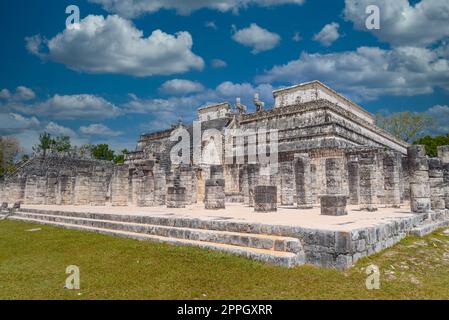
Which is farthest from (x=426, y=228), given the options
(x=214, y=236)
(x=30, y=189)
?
(x=30, y=189)

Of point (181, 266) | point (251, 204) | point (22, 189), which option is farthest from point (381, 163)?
point (22, 189)

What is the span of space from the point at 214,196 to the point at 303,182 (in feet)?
11.9

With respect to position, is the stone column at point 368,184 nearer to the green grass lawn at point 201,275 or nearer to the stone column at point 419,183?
the stone column at point 419,183

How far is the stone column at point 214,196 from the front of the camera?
44.2 feet

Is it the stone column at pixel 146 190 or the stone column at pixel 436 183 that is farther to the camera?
the stone column at pixel 146 190

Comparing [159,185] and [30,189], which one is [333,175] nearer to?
[159,185]

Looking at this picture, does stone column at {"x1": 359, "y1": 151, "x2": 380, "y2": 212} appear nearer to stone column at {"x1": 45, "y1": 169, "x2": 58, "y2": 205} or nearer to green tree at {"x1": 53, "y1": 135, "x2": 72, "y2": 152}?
stone column at {"x1": 45, "y1": 169, "x2": 58, "y2": 205}

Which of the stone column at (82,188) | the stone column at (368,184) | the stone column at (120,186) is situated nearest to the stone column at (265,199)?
the stone column at (368,184)

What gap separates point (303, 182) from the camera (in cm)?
1359

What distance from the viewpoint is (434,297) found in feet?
14.5

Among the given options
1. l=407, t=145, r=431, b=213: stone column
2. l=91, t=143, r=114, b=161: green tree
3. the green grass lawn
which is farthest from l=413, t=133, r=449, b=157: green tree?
l=91, t=143, r=114, b=161: green tree

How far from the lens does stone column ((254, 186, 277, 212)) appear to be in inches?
444

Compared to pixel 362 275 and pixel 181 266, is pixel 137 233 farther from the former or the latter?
pixel 362 275

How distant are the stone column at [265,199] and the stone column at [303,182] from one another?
2.14 metres
